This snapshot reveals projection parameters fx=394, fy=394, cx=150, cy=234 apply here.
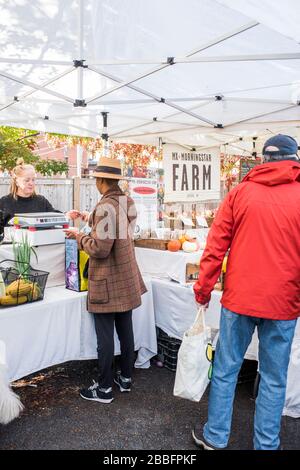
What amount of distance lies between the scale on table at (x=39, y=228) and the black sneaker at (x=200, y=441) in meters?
1.66

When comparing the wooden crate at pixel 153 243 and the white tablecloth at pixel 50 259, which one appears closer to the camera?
the white tablecloth at pixel 50 259

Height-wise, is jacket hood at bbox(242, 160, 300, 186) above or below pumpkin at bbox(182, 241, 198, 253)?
above

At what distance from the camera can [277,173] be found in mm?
1988

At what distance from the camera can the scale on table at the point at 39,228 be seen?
9.49ft

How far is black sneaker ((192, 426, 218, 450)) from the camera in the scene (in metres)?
2.22

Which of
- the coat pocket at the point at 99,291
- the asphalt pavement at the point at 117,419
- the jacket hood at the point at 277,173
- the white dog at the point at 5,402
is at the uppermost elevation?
the jacket hood at the point at 277,173

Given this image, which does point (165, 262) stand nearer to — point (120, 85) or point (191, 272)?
point (191, 272)

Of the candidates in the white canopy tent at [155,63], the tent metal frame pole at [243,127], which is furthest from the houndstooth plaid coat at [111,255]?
the tent metal frame pole at [243,127]

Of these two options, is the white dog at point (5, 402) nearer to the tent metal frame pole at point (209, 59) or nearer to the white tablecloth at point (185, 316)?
the white tablecloth at point (185, 316)

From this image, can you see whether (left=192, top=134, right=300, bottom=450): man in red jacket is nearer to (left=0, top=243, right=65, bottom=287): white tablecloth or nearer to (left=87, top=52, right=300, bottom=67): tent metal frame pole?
(left=87, top=52, right=300, bottom=67): tent metal frame pole

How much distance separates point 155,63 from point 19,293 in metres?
2.07

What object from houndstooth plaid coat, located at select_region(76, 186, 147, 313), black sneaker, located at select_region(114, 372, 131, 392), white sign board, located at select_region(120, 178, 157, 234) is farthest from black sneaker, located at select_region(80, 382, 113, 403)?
white sign board, located at select_region(120, 178, 157, 234)

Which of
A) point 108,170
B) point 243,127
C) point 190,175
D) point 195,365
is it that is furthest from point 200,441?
point 190,175

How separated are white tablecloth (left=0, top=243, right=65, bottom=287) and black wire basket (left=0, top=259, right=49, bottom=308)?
0.64 feet
